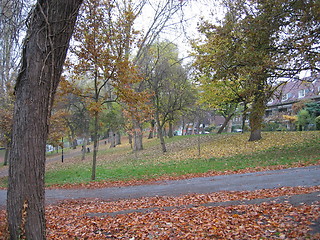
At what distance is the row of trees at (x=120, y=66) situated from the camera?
3707mm

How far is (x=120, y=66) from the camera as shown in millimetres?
11742

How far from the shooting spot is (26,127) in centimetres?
368

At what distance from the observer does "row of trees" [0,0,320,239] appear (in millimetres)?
3707

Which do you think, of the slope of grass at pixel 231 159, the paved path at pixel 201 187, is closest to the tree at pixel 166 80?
the slope of grass at pixel 231 159

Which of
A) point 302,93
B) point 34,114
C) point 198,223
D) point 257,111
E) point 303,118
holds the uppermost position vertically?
point 302,93

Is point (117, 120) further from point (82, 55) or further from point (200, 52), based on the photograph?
point (82, 55)

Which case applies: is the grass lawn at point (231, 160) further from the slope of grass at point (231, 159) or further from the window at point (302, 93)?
the window at point (302, 93)

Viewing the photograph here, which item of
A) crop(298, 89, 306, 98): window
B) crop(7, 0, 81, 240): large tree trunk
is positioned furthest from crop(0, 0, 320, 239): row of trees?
crop(298, 89, 306, 98): window

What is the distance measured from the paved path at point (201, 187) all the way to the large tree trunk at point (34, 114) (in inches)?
241

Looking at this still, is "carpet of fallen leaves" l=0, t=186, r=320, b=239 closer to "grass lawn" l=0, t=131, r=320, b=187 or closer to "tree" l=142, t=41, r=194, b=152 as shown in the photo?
"grass lawn" l=0, t=131, r=320, b=187

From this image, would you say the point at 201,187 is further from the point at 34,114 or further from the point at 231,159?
the point at 34,114

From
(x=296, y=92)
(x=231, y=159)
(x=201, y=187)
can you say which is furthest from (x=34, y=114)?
(x=296, y=92)

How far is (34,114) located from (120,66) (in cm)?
831

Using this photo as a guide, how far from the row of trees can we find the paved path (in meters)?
3.14
